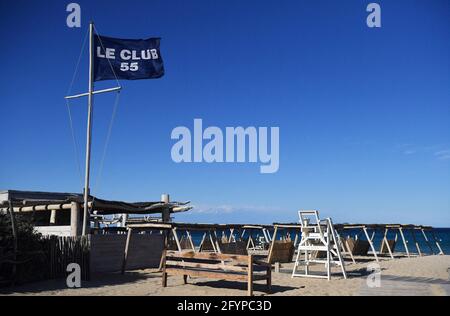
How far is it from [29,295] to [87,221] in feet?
16.5

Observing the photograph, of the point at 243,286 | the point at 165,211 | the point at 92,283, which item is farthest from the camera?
the point at 165,211

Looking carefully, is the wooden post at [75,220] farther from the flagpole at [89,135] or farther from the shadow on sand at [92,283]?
the shadow on sand at [92,283]

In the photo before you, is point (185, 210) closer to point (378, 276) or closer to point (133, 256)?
point (133, 256)

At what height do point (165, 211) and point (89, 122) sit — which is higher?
point (89, 122)

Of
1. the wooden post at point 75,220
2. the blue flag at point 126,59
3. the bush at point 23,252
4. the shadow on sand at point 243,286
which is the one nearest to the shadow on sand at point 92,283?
the bush at point 23,252

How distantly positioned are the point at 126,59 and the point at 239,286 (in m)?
9.03

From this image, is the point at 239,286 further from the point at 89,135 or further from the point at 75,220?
the point at 89,135

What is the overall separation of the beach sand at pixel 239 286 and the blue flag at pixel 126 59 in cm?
695

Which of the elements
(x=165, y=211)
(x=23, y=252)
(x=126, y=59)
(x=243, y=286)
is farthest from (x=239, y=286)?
(x=126, y=59)

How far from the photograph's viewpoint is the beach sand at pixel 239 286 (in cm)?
1160

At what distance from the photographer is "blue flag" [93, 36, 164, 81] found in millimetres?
17172

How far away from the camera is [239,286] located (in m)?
13.4

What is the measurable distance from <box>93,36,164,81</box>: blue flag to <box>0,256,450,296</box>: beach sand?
6.95 metres

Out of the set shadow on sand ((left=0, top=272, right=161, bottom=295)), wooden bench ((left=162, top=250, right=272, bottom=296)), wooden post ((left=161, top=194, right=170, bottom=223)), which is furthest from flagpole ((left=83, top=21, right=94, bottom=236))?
wooden post ((left=161, top=194, right=170, bottom=223))
